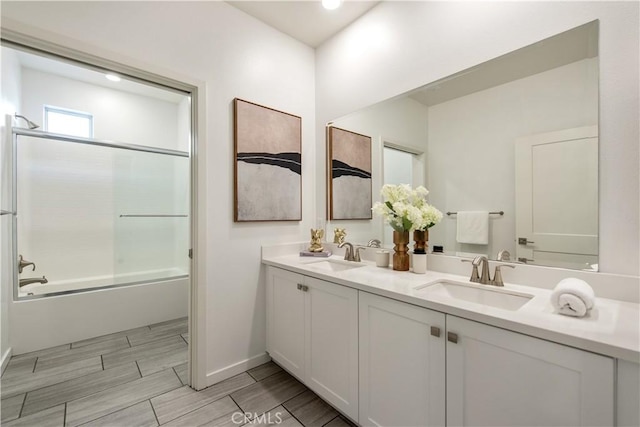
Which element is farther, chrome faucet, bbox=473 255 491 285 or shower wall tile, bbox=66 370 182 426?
shower wall tile, bbox=66 370 182 426

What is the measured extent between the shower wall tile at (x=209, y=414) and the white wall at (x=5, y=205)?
162 centimetres

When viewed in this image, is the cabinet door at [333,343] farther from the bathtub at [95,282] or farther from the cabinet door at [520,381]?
the bathtub at [95,282]

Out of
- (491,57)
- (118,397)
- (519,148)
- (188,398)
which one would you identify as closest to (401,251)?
(519,148)

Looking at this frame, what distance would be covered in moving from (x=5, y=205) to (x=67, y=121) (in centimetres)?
156

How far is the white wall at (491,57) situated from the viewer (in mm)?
1074

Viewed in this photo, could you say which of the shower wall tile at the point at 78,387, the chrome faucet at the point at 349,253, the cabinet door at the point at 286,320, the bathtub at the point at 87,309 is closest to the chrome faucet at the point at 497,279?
the chrome faucet at the point at 349,253

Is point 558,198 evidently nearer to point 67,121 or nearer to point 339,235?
point 339,235

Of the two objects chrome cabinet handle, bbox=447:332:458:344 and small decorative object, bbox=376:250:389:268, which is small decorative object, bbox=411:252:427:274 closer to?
small decorative object, bbox=376:250:389:268

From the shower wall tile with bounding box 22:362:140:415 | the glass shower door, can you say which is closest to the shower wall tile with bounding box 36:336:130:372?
the shower wall tile with bounding box 22:362:140:415

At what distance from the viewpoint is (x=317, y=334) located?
1.63 meters

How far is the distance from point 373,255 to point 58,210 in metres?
3.46

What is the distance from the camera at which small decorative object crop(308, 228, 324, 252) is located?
2.32m

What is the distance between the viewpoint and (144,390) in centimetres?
179

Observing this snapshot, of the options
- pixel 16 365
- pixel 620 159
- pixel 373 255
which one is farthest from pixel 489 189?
pixel 16 365
